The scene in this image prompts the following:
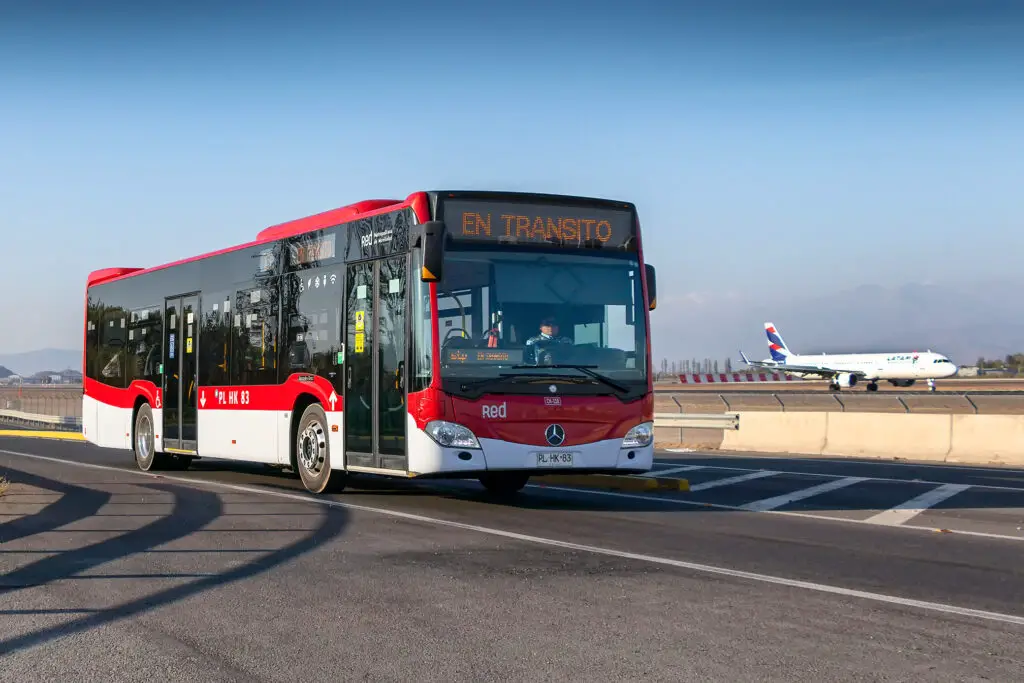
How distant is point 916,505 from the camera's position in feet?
43.2

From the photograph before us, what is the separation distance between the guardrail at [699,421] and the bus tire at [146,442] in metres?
11.4

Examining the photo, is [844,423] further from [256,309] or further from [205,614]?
[205,614]

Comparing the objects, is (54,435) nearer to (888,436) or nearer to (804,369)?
(888,436)

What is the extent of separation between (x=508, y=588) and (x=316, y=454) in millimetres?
7056

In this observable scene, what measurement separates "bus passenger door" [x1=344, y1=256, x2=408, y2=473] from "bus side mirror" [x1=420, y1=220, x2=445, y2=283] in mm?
726

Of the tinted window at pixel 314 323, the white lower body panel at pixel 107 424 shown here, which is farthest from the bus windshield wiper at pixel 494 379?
the white lower body panel at pixel 107 424

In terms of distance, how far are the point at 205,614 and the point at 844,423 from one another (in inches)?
725

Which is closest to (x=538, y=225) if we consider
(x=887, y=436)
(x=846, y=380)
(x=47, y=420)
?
(x=887, y=436)

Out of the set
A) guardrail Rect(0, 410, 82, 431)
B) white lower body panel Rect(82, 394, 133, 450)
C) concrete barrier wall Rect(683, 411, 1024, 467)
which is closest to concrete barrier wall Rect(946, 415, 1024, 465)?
concrete barrier wall Rect(683, 411, 1024, 467)

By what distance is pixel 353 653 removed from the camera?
5.91 m

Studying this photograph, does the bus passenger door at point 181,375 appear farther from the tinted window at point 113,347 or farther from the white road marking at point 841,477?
the white road marking at point 841,477

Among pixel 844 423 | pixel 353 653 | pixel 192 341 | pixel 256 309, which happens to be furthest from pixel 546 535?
pixel 844 423

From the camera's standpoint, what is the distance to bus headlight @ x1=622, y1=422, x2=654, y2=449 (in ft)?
40.6

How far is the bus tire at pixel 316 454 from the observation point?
Result: 46.1 ft
